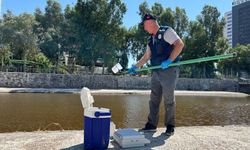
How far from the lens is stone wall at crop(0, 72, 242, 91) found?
27125 mm

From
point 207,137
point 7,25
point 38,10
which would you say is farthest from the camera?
point 38,10

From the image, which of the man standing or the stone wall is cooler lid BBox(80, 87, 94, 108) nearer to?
the man standing

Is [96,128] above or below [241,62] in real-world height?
below

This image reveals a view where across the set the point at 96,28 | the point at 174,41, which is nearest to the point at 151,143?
the point at 174,41

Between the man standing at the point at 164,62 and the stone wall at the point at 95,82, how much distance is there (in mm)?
24612

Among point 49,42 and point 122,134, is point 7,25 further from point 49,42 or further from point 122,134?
point 122,134

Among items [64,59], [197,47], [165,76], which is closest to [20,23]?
[64,59]

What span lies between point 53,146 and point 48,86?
25614 millimetres

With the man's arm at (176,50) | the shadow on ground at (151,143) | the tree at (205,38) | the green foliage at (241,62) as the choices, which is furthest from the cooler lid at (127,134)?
the green foliage at (241,62)

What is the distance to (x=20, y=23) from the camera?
112ft

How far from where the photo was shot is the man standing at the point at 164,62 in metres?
3.70

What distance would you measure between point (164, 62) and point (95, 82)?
27.6 metres

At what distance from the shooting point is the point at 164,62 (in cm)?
359

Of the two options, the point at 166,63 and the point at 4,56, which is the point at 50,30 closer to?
the point at 4,56
